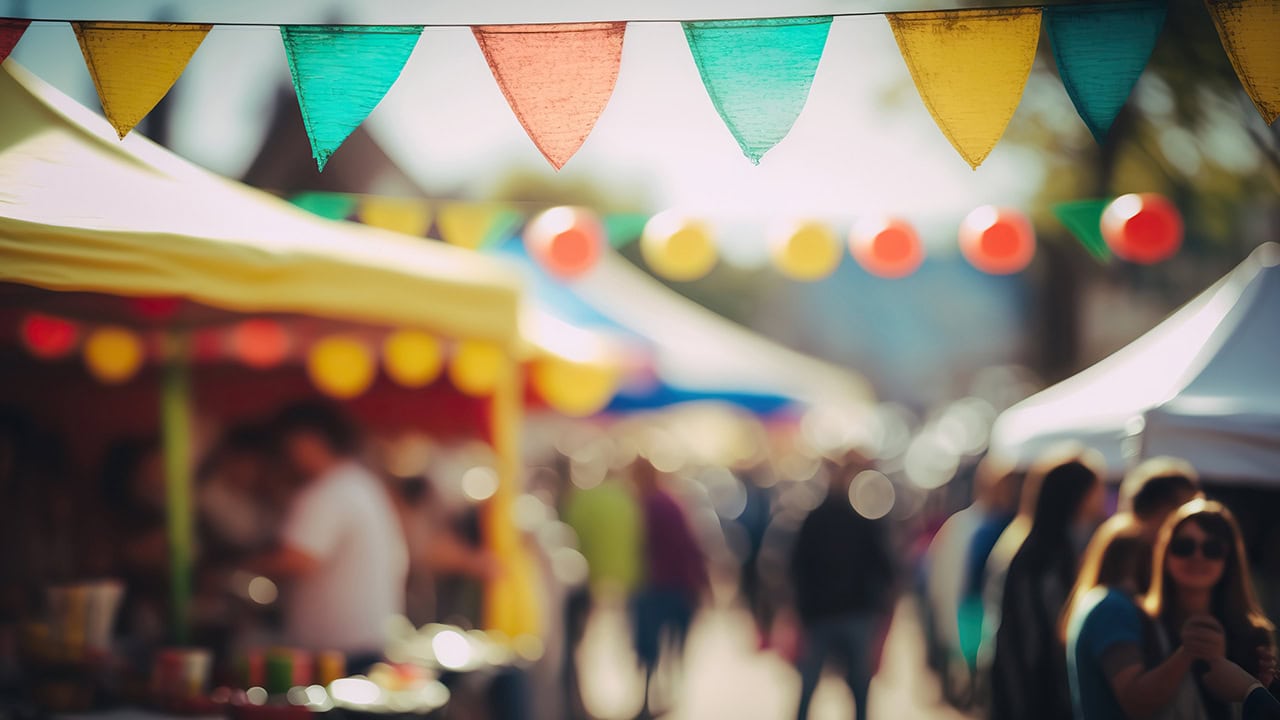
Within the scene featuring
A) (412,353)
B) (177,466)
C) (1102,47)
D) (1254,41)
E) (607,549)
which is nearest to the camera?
(1254,41)

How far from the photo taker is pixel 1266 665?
3590 mm

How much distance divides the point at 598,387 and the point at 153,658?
434 centimetres

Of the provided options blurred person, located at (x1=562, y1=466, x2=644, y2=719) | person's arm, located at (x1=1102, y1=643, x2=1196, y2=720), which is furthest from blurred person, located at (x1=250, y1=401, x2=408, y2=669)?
blurred person, located at (x1=562, y1=466, x2=644, y2=719)

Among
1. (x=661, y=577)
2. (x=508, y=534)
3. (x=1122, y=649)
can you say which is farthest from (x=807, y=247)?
(x=1122, y=649)

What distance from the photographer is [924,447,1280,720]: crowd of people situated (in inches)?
140

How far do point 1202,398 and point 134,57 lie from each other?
4.54 m

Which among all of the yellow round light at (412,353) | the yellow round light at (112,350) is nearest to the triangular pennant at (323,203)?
the yellow round light at (412,353)

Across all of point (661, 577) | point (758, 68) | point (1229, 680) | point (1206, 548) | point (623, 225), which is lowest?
point (1229, 680)

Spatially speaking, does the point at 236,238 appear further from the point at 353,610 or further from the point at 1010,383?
the point at 1010,383

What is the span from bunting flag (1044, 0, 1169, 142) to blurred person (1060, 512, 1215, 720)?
4.51ft

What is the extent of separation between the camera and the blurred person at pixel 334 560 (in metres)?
5.09

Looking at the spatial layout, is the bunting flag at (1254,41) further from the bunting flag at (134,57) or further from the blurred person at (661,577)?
the blurred person at (661,577)

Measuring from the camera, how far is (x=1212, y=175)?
11.0 m

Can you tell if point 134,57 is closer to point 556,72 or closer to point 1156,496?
point 556,72
